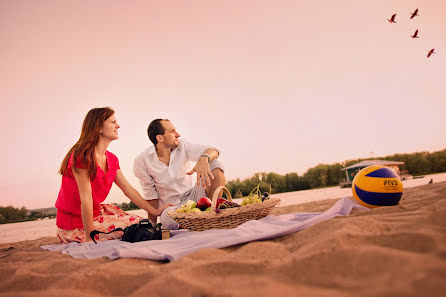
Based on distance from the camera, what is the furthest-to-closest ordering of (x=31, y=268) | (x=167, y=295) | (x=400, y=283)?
(x=31, y=268)
(x=167, y=295)
(x=400, y=283)

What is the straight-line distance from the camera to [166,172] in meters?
4.45

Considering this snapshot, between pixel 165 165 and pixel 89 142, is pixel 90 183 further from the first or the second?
pixel 165 165

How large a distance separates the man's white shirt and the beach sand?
249 centimetres

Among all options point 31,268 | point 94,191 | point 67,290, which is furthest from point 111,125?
point 67,290

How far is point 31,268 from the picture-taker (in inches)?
80.4

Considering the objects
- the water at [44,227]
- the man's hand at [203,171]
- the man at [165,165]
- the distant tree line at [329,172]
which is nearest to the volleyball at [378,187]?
the man's hand at [203,171]

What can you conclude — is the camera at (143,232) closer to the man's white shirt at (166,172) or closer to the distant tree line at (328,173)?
the man's white shirt at (166,172)

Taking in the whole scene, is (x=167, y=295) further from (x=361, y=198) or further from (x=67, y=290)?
(x=361, y=198)

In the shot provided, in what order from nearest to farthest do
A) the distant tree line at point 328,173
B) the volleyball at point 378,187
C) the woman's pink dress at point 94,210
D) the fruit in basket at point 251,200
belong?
the volleyball at point 378,187 < the fruit in basket at point 251,200 < the woman's pink dress at point 94,210 < the distant tree line at point 328,173

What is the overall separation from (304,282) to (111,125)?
3.09m

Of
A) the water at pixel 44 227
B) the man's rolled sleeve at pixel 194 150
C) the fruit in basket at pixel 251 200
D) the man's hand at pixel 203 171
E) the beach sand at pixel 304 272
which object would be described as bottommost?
the water at pixel 44 227

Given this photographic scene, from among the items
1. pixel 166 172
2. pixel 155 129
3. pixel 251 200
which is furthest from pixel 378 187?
pixel 155 129

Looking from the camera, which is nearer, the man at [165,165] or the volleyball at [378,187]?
the volleyball at [378,187]

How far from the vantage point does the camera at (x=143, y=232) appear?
2879 millimetres
